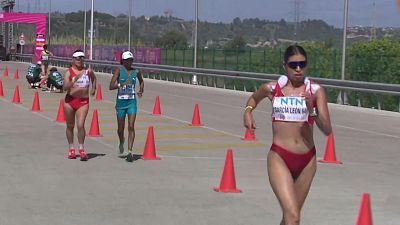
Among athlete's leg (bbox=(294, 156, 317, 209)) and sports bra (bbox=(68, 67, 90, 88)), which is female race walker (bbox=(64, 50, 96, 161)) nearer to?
sports bra (bbox=(68, 67, 90, 88))

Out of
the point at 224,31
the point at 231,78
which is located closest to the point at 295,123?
the point at 231,78

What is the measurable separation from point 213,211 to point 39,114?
13069 millimetres

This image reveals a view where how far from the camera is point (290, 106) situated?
5988mm

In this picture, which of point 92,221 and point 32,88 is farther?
point 32,88

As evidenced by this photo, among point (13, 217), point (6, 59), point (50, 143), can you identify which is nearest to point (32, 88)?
point (50, 143)

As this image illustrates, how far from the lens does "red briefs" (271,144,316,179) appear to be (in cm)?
596

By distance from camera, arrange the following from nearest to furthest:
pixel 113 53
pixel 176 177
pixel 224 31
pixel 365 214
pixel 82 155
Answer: pixel 365 214, pixel 176 177, pixel 82 155, pixel 113 53, pixel 224 31

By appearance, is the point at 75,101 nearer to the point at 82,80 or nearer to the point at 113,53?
the point at 82,80

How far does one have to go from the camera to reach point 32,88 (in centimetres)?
3162

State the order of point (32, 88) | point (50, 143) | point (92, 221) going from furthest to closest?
1. point (32, 88)
2. point (50, 143)
3. point (92, 221)

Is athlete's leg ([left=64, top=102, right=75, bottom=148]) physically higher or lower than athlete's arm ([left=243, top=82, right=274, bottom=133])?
lower

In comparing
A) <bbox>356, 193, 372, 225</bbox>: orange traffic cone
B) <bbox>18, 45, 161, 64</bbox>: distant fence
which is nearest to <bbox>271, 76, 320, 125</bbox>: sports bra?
<bbox>356, 193, 372, 225</bbox>: orange traffic cone

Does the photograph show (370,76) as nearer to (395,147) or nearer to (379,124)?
(379,124)

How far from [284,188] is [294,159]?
0.28m
